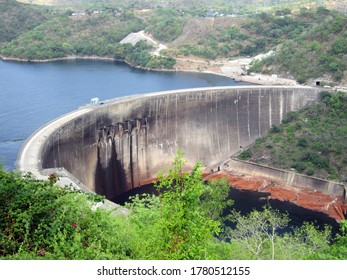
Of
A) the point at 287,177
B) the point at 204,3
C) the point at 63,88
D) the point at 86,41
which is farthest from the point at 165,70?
the point at 204,3

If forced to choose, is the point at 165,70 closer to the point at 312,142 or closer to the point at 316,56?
the point at 316,56

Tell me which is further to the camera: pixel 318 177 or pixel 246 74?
pixel 246 74

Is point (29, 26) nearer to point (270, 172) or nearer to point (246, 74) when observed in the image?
point (246, 74)

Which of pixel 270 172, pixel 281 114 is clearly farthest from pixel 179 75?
pixel 270 172

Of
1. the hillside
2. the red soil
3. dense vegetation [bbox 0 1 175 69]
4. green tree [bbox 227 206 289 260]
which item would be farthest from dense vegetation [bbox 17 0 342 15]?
green tree [bbox 227 206 289 260]

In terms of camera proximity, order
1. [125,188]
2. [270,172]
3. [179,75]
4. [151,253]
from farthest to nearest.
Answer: [179,75]
[270,172]
[125,188]
[151,253]

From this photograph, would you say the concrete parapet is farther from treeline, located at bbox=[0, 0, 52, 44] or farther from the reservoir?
treeline, located at bbox=[0, 0, 52, 44]

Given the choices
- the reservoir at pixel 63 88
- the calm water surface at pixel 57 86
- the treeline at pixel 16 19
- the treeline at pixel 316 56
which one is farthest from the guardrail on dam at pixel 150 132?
the treeline at pixel 16 19
